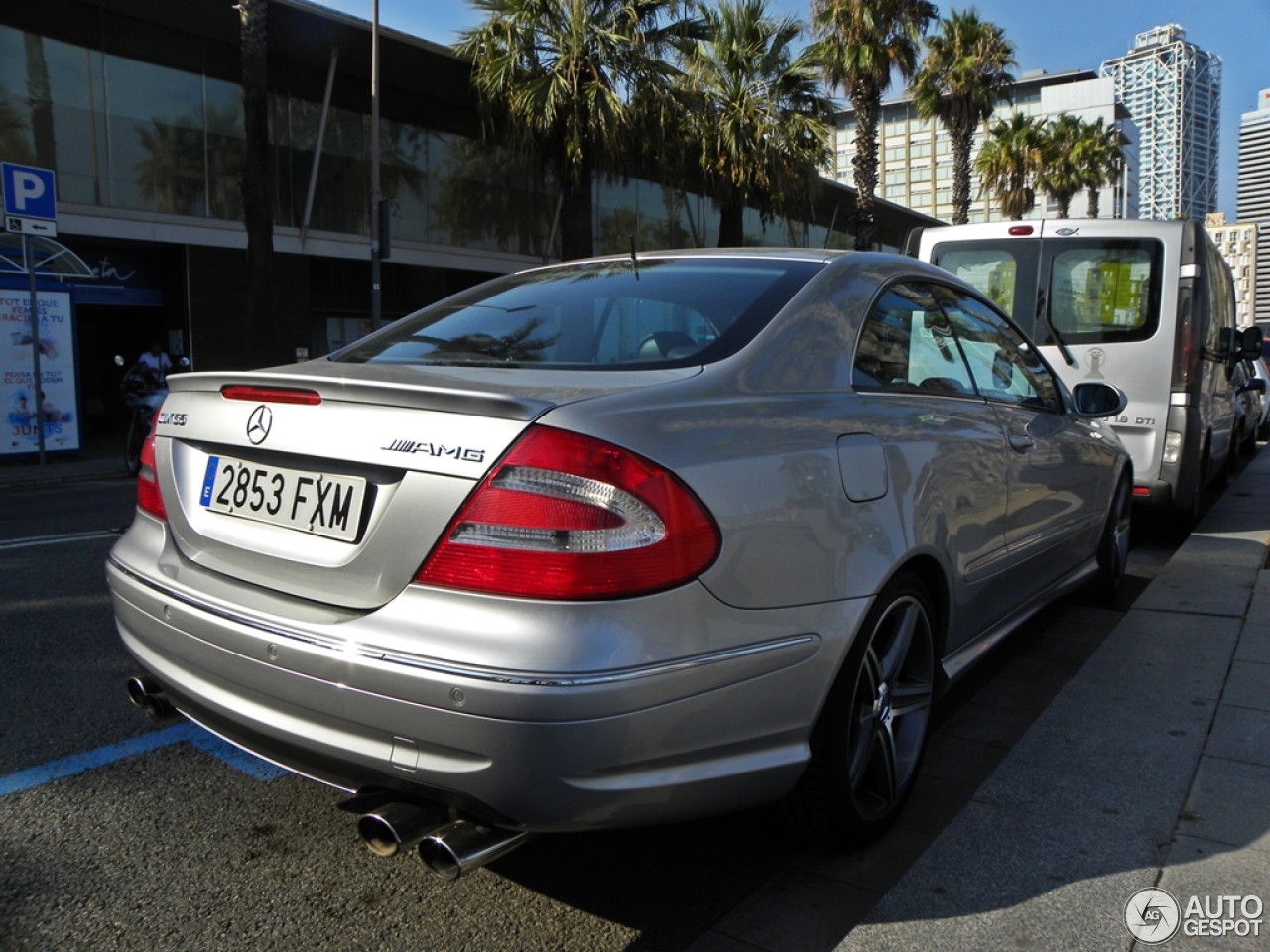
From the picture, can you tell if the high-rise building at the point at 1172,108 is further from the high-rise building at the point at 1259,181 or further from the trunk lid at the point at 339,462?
the trunk lid at the point at 339,462

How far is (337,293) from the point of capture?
21.7m

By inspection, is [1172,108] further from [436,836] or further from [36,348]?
[436,836]

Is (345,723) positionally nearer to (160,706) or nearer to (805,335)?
(160,706)

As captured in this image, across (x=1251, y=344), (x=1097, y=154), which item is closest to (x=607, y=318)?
(x=1251, y=344)

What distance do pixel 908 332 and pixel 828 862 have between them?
1.56 meters

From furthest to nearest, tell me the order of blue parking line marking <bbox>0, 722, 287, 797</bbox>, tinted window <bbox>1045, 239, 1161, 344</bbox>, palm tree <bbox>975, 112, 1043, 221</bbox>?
palm tree <bbox>975, 112, 1043, 221</bbox> < tinted window <bbox>1045, 239, 1161, 344</bbox> < blue parking line marking <bbox>0, 722, 287, 797</bbox>

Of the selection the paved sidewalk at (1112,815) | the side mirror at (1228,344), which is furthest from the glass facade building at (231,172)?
the paved sidewalk at (1112,815)

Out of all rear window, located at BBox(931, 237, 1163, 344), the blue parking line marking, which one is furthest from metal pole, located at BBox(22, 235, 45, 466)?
the blue parking line marking

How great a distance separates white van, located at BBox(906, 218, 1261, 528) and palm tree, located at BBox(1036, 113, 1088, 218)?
105 ft

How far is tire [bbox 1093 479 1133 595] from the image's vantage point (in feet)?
16.7

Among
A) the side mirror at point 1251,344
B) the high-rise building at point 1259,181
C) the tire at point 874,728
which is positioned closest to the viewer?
the tire at point 874,728

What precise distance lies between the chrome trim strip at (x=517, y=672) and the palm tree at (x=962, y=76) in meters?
29.9

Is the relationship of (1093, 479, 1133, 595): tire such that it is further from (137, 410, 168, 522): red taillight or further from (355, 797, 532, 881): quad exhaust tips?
(137, 410, 168, 522): red taillight

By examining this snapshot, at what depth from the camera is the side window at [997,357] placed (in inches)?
142
